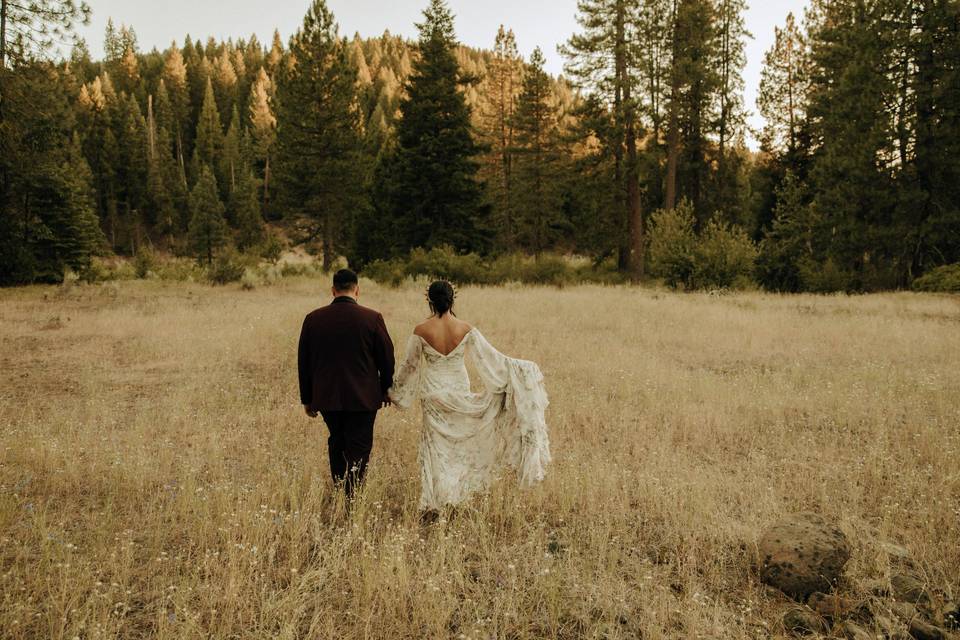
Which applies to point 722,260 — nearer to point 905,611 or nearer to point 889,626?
point 905,611

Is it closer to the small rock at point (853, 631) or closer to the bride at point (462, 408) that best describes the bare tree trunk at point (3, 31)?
the bride at point (462, 408)

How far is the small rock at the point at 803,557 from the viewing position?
12.8ft

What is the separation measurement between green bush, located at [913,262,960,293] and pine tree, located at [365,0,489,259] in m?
21.0

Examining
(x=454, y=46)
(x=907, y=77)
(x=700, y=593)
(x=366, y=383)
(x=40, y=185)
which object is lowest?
(x=700, y=593)

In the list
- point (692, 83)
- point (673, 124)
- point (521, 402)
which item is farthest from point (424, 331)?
point (692, 83)

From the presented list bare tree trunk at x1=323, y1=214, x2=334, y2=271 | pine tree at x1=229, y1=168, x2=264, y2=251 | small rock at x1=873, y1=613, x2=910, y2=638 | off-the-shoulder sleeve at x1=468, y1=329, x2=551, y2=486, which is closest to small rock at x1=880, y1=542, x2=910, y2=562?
small rock at x1=873, y1=613, x2=910, y2=638

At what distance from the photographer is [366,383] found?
484cm

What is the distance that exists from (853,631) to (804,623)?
0.88ft

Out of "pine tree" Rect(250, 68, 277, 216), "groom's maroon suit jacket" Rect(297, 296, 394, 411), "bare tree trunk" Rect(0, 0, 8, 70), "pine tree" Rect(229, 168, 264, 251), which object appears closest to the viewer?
"groom's maroon suit jacket" Rect(297, 296, 394, 411)

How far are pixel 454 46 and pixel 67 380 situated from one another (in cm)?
2944

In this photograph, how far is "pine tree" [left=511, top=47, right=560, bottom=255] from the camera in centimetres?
3888

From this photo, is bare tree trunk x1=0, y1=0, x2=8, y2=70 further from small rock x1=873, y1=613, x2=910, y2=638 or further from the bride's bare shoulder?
small rock x1=873, y1=613, x2=910, y2=638

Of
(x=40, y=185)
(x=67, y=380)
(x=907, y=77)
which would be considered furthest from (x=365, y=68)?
(x=67, y=380)

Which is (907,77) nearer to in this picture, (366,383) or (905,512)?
(905,512)
